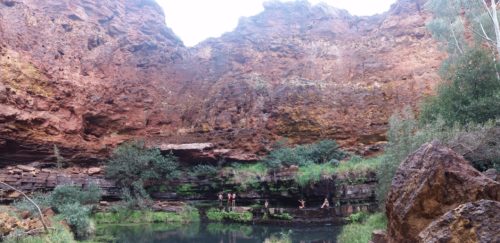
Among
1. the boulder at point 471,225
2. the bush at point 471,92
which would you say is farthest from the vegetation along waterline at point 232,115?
the boulder at point 471,225

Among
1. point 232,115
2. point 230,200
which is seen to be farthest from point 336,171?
point 232,115

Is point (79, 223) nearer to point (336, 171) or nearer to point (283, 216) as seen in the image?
point (283, 216)

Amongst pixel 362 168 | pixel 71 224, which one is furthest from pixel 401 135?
pixel 71 224

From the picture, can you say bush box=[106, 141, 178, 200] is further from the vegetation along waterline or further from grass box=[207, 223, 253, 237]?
grass box=[207, 223, 253, 237]

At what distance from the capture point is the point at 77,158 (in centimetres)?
2841

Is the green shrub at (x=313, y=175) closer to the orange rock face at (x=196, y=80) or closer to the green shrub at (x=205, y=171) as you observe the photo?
the orange rock face at (x=196, y=80)

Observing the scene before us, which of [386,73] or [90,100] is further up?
[386,73]

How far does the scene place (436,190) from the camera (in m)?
4.99

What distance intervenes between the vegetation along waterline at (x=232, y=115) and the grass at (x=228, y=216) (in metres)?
0.15

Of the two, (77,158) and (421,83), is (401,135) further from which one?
(77,158)

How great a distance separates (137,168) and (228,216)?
7889 millimetres

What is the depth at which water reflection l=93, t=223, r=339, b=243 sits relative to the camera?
51.7 ft

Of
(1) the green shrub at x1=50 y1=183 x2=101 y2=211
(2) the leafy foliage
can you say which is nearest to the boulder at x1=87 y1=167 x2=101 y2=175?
(2) the leafy foliage

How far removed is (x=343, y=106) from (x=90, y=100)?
809 inches
